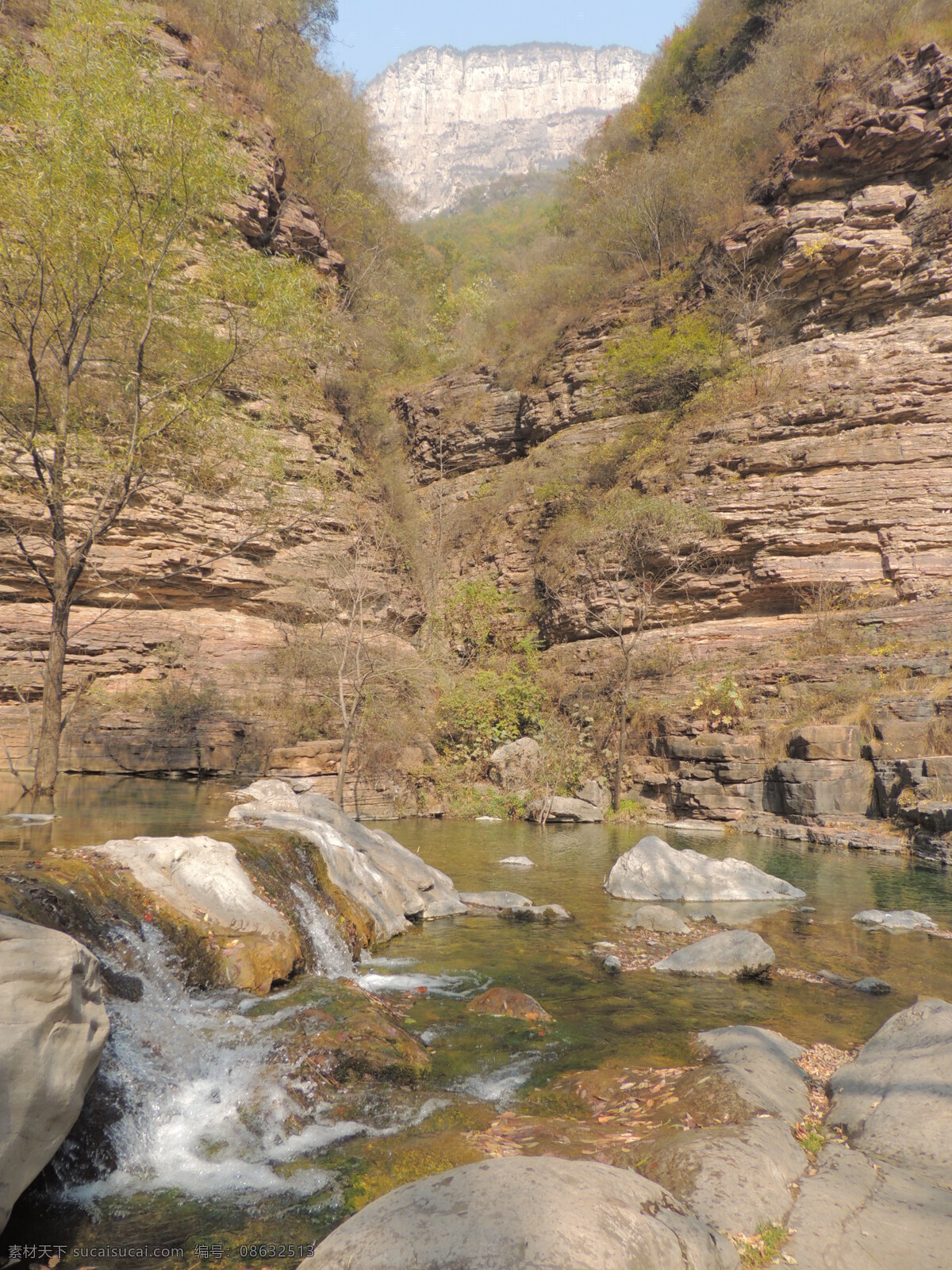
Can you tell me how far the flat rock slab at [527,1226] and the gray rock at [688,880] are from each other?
7248mm

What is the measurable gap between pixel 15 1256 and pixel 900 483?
22.0m

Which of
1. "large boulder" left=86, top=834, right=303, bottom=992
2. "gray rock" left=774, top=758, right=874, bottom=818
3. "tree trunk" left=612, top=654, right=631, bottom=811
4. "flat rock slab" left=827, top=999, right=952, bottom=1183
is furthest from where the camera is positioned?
"tree trunk" left=612, top=654, right=631, bottom=811

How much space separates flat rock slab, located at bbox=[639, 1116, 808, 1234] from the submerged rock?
216cm

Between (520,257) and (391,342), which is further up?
(520,257)

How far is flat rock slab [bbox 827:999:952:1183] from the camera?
3244 mm

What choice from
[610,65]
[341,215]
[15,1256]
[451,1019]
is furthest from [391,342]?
[610,65]

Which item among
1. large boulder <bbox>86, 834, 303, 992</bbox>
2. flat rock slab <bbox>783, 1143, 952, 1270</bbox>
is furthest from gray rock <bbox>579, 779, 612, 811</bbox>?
flat rock slab <bbox>783, 1143, 952, 1270</bbox>

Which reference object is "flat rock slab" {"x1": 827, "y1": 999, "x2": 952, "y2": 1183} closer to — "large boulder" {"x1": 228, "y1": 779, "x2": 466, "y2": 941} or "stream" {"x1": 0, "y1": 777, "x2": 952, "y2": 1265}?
"stream" {"x1": 0, "y1": 777, "x2": 952, "y2": 1265}

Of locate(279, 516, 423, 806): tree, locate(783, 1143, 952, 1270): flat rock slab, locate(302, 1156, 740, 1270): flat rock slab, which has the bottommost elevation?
locate(783, 1143, 952, 1270): flat rock slab

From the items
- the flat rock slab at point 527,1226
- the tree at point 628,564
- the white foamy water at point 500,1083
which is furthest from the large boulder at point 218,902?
the tree at point 628,564

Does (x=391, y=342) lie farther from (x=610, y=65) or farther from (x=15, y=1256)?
(x=610, y=65)

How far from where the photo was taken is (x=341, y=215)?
29109 millimetres

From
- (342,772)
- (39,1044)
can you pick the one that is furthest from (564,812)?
(39,1044)

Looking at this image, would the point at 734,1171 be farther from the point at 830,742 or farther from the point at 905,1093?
the point at 830,742
